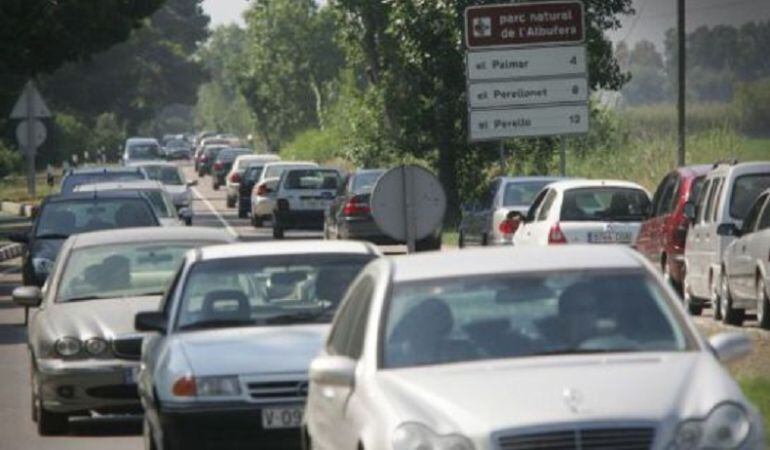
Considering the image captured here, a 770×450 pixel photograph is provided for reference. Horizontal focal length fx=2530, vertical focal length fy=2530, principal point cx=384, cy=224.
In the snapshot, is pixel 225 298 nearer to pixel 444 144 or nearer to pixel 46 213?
pixel 46 213

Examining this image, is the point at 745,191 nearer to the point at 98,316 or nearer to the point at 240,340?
the point at 98,316

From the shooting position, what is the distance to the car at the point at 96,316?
56.0ft

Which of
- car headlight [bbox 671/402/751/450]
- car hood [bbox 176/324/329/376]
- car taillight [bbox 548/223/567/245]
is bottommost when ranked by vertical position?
car taillight [bbox 548/223/567/245]

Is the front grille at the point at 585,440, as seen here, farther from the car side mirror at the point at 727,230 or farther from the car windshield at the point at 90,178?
the car windshield at the point at 90,178

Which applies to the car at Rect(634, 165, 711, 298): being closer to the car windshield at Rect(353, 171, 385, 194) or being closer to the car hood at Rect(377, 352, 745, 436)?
the car windshield at Rect(353, 171, 385, 194)

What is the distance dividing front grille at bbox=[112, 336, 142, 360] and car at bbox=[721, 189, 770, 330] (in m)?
8.98

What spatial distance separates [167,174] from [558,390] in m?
46.7

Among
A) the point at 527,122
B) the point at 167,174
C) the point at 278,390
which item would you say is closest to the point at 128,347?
the point at 278,390

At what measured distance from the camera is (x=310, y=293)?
50.3ft

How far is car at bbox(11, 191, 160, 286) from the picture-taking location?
26.9m

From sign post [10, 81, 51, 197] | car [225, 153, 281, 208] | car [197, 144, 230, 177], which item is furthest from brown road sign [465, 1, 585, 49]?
car [197, 144, 230, 177]

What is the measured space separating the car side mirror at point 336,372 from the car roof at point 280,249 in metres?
4.46

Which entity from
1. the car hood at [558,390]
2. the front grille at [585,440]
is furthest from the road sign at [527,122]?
the front grille at [585,440]

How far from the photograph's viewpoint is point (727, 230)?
2672 centimetres
